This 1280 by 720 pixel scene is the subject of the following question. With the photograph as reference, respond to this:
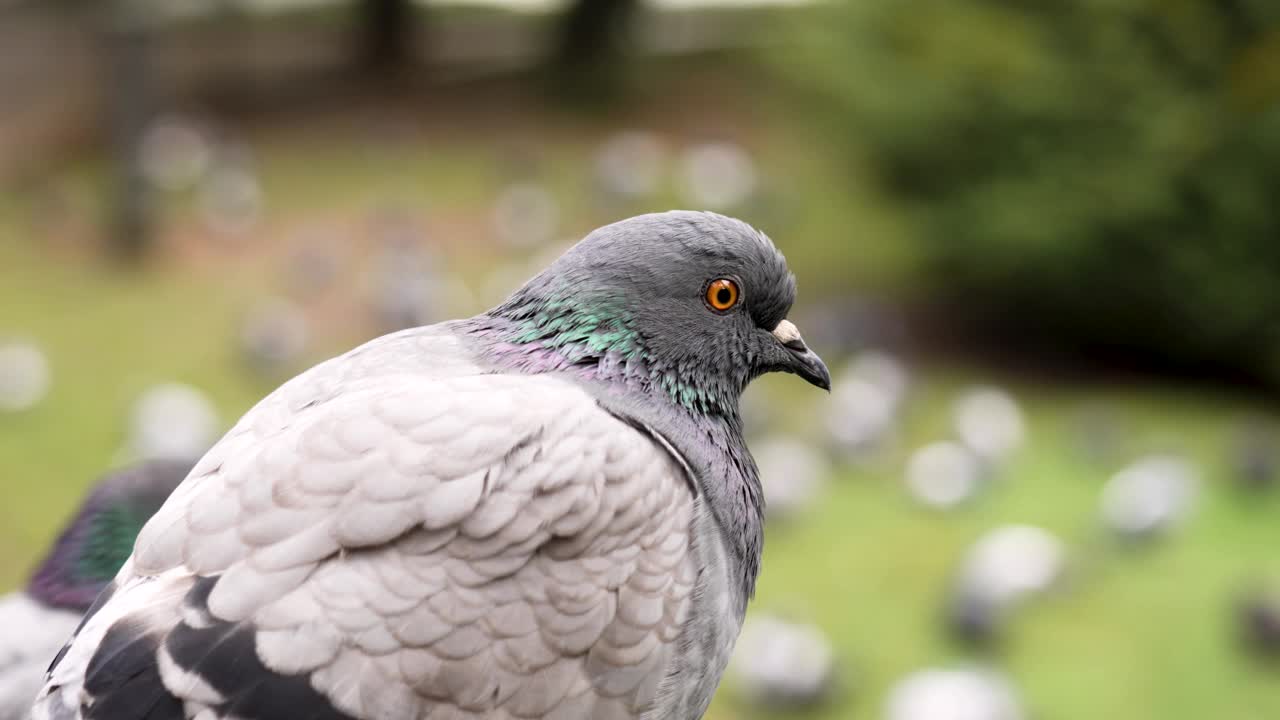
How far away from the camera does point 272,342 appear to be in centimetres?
872

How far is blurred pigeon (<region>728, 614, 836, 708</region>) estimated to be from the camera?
5.98 m

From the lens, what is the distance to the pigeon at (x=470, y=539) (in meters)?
1.88

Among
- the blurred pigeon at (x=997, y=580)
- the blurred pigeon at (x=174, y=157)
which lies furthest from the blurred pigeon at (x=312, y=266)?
the blurred pigeon at (x=997, y=580)

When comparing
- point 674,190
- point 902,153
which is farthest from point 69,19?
point 902,153

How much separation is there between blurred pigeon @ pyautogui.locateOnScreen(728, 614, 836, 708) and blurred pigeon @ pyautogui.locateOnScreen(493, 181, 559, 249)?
606 centimetres

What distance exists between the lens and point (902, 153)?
974cm

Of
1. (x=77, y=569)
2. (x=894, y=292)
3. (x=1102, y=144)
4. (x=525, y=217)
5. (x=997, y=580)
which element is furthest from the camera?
(x=525, y=217)

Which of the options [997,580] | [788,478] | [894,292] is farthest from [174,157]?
[997,580]

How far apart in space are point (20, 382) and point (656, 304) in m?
7.14

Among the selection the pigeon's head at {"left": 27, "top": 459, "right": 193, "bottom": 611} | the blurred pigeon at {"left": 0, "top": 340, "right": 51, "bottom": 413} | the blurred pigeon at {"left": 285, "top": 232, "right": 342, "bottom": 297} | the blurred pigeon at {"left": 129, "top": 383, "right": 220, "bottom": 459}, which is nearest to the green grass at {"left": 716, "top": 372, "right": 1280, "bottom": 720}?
the blurred pigeon at {"left": 129, "top": 383, "right": 220, "bottom": 459}

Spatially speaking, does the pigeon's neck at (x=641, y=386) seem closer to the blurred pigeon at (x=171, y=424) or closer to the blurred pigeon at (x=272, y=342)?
the blurred pigeon at (x=171, y=424)

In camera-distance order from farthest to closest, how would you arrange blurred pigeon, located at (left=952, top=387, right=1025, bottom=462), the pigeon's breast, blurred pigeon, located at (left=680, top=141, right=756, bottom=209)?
blurred pigeon, located at (left=680, top=141, right=756, bottom=209), blurred pigeon, located at (left=952, top=387, right=1025, bottom=462), the pigeon's breast

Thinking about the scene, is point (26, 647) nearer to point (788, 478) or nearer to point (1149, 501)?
point (788, 478)

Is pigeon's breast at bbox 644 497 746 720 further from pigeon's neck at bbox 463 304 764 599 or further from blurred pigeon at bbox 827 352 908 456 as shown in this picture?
blurred pigeon at bbox 827 352 908 456
